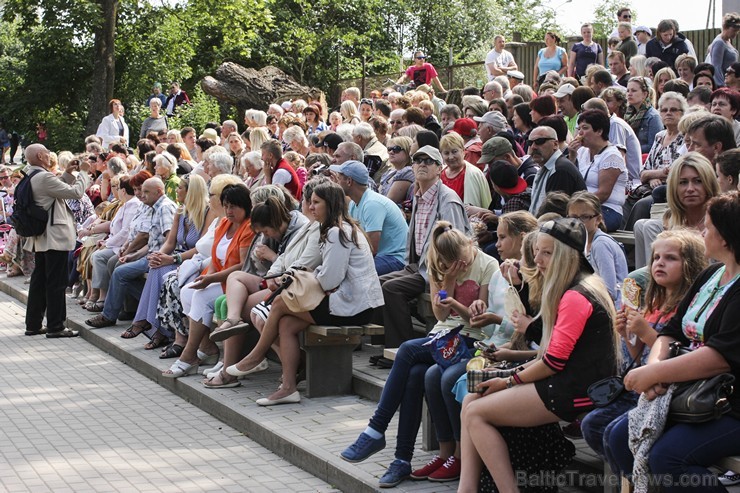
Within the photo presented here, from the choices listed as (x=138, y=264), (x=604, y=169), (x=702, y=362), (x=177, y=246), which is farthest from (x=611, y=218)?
(x=138, y=264)

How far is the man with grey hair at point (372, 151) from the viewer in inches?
446

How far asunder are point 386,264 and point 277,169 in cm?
257

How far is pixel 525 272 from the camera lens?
5.76 m

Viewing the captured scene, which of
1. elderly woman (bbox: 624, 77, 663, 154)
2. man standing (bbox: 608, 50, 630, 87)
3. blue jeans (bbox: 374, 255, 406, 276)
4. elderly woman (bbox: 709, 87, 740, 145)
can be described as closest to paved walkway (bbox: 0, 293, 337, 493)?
blue jeans (bbox: 374, 255, 406, 276)

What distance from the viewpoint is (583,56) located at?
16.8 m

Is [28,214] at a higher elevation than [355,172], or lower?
lower

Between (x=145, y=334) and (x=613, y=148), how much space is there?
5603 millimetres

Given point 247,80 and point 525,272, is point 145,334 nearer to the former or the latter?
point 525,272

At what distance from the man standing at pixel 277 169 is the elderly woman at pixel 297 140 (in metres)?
2.36

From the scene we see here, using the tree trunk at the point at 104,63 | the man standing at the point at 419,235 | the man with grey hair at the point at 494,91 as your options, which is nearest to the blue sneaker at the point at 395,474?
the man standing at the point at 419,235

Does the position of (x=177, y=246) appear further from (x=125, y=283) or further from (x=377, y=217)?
(x=377, y=217)

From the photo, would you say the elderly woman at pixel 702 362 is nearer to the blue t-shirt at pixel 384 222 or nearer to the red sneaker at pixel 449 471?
the red sneaker at pixel 449 471


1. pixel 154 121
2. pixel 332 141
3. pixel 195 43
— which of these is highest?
pixel 195 43

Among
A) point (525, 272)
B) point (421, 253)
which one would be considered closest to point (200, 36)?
point (421, 253)
